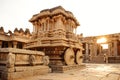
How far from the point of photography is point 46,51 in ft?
26.5

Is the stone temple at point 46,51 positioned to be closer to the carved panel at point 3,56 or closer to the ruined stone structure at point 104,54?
the carved panel at point 3,56

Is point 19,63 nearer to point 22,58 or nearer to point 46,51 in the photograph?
point 22,58

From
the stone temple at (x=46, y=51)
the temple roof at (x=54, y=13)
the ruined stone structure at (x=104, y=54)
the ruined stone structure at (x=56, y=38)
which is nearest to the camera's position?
the stone temple at (x=46, y=51)

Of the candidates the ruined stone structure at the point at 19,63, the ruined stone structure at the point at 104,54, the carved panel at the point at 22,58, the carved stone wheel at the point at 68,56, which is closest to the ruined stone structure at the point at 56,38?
the carved stone wheel at the point at 68,56

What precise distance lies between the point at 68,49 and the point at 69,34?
3.99 ft

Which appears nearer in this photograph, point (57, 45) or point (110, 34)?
point (57, 45)

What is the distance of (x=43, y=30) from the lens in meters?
9.08

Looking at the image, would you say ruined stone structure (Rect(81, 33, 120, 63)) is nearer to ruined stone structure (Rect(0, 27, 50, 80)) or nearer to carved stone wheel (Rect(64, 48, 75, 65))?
carved stone wheel (Rect(64, 48, 75, 65))

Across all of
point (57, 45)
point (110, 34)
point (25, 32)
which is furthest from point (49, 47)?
point (110, 34)

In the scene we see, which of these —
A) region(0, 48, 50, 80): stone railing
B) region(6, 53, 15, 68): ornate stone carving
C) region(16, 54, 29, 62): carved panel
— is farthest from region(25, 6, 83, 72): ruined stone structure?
region(6, 53, 15, 68): ornate stone carving

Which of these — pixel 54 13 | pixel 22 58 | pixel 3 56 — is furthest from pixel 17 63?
pixel 54 13

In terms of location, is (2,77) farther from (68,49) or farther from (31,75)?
(68,49)

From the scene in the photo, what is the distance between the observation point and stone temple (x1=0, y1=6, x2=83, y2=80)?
4.59 m

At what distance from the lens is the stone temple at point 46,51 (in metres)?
4.59
